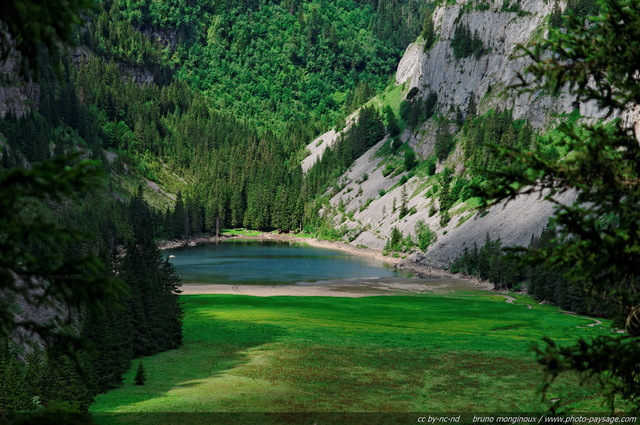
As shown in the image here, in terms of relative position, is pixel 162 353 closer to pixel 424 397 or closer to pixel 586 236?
pixel 424 397

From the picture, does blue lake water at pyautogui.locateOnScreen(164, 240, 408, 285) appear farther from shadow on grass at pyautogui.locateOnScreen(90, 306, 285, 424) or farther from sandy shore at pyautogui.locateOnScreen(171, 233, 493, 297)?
shadow on grass at pyautogui.locateOnScreen(90, 306, 285, 424)

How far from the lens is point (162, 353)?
5397 cm

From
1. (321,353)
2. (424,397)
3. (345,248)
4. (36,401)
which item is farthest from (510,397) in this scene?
(345,248)

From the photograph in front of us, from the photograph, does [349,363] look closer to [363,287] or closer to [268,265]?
[363,287]

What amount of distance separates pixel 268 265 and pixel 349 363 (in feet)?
314

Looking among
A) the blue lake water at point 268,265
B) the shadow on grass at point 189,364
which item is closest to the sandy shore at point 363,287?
the blue lake water at point 268,265

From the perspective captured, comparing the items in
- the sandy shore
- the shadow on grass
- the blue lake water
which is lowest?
the shadow on grass

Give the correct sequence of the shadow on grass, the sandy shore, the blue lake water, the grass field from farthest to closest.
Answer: the blue lake water, the sandy shore, the grass field, the shadow on grass

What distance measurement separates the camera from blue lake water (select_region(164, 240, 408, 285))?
123m

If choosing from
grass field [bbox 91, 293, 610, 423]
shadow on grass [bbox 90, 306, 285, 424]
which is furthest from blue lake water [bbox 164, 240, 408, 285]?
shadow on grass [bbox 90, 306, 285, 424]

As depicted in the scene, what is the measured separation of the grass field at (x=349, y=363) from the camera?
124ft

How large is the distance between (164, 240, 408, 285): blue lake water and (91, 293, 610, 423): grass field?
122 ft

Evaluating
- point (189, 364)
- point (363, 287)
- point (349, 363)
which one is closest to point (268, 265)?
point (363, 287)

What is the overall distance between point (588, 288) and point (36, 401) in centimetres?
2694
